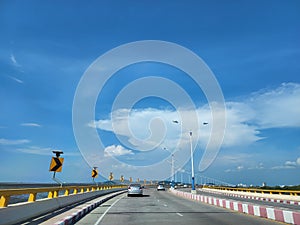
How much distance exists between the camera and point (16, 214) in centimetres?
1032

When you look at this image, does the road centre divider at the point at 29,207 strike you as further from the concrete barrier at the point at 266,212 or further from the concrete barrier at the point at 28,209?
the concrete barrier at the point at 266,212

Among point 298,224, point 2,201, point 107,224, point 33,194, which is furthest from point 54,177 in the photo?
point 298,224

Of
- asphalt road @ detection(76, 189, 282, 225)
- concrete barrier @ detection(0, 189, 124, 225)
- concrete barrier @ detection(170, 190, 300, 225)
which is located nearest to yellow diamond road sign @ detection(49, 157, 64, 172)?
concrete barrier @ detection(0, 189, 124, 225)

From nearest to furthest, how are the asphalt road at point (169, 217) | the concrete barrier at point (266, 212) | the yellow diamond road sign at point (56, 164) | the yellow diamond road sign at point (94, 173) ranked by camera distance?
the concrete barrier at point (266, 212)
the asphalt road at point (169, 217)
the yellow diamond road sign at point (56, 164)
the yellow diamond road sign at point (94, 173)

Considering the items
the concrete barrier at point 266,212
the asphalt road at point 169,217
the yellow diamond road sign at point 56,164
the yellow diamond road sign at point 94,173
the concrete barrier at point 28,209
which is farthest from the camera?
the yellow diamond road sign at point 94,173

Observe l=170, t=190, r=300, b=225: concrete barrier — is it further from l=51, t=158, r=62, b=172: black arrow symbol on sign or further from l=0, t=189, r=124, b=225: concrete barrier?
l=51, t=158, r=62, b=172: black arrow symbol on sign

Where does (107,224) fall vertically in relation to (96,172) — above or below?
below

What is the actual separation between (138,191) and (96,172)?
5327 millimetres

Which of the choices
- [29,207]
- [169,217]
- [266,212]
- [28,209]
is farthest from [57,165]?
[266,212]

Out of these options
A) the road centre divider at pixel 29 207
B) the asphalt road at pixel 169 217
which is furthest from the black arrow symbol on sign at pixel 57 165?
the asphalt road at pixel 169 217

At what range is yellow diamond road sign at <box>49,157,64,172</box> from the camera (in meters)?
17.0

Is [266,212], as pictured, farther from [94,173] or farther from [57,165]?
[94,173]

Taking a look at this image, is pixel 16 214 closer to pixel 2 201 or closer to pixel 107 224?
pixel 2 201

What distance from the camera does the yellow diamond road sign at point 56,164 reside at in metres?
17.0
